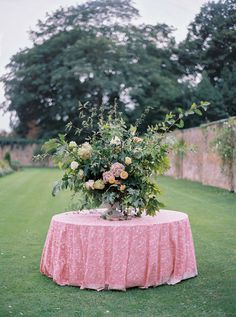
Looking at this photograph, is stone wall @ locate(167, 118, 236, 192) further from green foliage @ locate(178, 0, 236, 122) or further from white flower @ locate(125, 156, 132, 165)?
green foliage @ locate(178, 0, 236, 122)

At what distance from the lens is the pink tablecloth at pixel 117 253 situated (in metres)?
4.55

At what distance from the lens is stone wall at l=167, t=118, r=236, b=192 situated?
15.1 metres

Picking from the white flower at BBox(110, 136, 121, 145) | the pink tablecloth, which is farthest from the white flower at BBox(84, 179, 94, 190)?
the white flower at BBox(110, 136, 121, 145)

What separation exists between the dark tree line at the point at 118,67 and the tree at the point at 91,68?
7 cm

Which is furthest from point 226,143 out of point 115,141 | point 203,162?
point 115,141

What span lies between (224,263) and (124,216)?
143 cm

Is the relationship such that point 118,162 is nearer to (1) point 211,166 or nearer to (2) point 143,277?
(2) point 143,277

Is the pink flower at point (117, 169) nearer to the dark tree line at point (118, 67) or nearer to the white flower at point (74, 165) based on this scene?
the white flower at point (74, 165)

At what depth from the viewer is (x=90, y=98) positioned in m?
36.0

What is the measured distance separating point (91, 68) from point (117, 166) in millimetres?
29883

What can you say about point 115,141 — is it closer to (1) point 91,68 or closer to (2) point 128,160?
(2) point 128,160

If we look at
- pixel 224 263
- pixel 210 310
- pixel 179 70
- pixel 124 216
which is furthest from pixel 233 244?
pixel 179 70

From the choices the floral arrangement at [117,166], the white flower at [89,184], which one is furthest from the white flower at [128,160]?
the white flower at [89,184]

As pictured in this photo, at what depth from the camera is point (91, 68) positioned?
33969 millimetres
